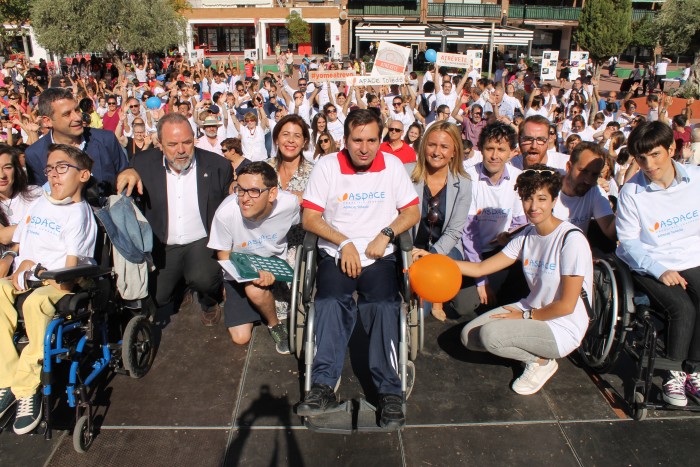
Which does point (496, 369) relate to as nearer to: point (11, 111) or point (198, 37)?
point (11, 111)

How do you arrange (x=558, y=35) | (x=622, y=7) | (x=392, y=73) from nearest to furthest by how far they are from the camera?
(x=392, y=73), (x=622, y=7), (x=558, y=35)

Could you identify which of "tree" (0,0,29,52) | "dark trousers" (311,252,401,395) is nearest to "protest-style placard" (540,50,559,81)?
"dark trousers" (311,252,401,395)

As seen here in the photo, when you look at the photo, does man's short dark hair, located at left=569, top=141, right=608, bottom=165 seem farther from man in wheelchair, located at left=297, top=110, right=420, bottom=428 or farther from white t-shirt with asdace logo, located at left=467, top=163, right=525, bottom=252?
man in wheelchair, located at left=297, top=110, right=420, bottom=428

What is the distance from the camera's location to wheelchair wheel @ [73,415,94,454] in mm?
2963

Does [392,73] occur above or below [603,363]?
above

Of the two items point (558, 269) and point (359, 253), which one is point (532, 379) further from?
point (359, 253)

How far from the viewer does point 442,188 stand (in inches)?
171

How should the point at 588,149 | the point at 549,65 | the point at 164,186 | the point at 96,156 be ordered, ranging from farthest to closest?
1. the point at 549,65
2. the point at 96,156
3. the point at 164,186
4. the point at 588,149


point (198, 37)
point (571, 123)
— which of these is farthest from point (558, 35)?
point (571, 123)

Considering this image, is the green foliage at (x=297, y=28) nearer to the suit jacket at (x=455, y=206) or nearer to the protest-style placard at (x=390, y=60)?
the protest-style placard at (x=390, y=60)

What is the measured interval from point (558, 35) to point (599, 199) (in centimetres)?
4833

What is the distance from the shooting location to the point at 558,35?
152 feet

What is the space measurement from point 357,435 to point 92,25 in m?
25.6

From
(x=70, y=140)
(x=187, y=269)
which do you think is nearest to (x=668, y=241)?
(x=187, y=269)
